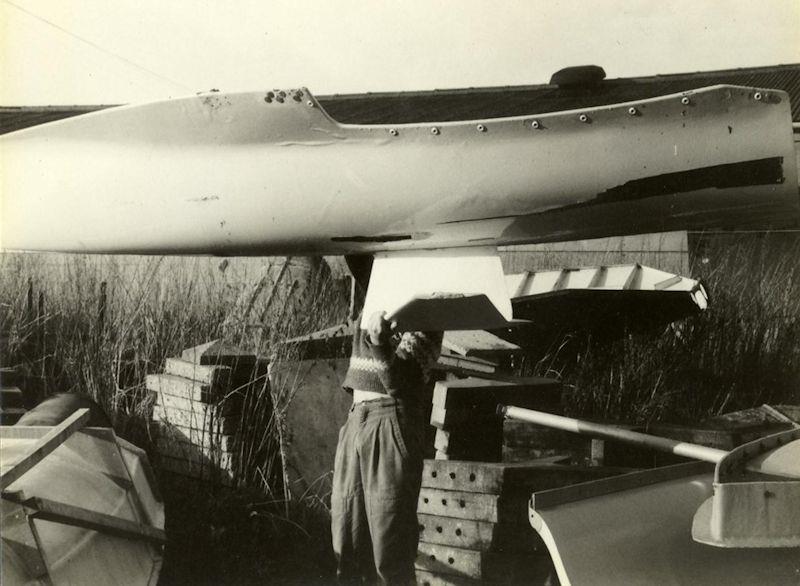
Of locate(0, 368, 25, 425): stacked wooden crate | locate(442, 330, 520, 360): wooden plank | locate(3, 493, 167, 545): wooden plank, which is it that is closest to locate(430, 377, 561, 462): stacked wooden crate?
locate(442, 330, 520, 360): wooden plank

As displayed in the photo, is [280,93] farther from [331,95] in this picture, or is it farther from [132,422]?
[132,422]

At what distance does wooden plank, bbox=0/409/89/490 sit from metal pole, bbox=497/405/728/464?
4.94ft

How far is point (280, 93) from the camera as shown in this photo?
274cm

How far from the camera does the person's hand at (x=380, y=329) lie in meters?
2.40

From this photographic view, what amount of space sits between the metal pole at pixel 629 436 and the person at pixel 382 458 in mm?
413

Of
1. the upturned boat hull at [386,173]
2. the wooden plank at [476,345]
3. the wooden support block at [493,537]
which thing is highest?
the upturned boat hull at [386,173]

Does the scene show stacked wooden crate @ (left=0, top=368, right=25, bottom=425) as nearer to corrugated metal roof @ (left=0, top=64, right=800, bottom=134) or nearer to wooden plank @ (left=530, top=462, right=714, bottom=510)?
corrugated metal roof @ (left=0, top=64, right=800, bottom=134)

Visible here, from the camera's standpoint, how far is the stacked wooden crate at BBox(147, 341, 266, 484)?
351cm

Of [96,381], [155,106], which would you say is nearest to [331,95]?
[155,106]

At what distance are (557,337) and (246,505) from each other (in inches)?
93.7

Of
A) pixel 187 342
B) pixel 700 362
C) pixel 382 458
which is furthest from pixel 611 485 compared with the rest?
pixel 700 362

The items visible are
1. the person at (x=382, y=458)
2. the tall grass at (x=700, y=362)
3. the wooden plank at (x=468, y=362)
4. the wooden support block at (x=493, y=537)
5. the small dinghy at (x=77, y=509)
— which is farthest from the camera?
the tall grass at (x=700, y=362)

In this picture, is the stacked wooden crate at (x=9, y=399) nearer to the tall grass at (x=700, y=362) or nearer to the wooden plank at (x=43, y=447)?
the wooden plank at (x=43, y=447)

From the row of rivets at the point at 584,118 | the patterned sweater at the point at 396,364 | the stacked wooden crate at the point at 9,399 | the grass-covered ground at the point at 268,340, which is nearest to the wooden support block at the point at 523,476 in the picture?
the patterned sweater at the point at 396,364
